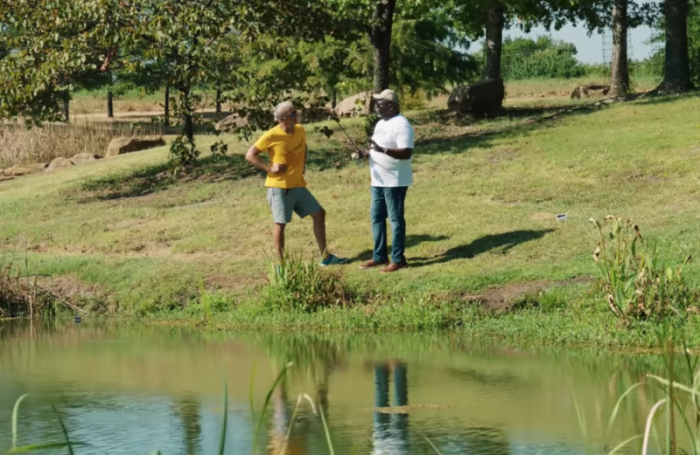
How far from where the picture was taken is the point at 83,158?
29531 mm

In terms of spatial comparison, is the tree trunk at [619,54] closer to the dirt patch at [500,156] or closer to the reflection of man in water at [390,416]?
the dirt patch at [500,156]

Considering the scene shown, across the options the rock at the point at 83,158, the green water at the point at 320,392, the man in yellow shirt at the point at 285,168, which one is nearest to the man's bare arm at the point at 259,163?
the man in yellow shirt at the point at 285,168

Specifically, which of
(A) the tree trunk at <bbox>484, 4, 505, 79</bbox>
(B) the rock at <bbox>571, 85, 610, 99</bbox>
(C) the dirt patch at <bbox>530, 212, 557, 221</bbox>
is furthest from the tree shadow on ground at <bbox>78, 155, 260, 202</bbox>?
(B) the rock at <bbox>571, 85, 610, 99</bbox>

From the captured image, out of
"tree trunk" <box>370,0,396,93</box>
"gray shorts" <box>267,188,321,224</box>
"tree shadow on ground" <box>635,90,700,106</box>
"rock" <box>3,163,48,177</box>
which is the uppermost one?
"tree trunk" <box>370,0,396,93</box>

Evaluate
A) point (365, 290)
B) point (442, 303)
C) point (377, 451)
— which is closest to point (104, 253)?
point (365, 290)

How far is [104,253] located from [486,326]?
6.35 metres

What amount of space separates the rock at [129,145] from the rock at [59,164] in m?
1.37

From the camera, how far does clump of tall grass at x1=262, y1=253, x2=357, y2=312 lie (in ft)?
40.6

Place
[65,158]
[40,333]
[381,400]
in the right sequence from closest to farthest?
1. [381,400]
2. [40,333]
3. [65,158]

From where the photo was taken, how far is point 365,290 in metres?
12.8

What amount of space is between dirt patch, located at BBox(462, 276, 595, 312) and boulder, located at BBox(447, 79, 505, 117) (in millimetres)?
14869

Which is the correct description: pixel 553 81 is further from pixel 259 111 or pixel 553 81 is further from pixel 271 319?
pixel 271 319

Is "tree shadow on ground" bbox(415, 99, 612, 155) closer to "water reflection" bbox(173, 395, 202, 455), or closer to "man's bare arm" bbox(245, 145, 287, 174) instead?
"man's bare arm" bbox(245, 145, 287, 174)

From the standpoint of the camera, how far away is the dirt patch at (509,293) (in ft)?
39.5
